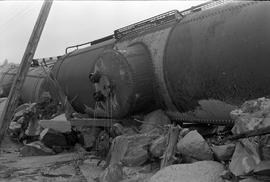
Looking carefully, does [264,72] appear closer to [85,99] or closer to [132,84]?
[132,84]

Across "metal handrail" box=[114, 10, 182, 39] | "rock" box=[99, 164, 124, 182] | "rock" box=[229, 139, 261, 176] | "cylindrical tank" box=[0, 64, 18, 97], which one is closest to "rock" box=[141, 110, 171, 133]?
"rock" box=[99, 164, 124, 182]

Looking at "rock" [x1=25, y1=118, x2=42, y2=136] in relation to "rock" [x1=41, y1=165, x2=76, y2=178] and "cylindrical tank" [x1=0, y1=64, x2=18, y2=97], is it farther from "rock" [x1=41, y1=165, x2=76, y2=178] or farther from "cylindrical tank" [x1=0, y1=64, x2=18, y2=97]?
"cylindrical tank" [x1=0, y1=64, x2=18, y2=97]

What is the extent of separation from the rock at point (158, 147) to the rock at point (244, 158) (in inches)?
69.8

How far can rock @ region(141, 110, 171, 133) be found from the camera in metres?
7.89

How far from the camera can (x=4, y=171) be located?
837 centimetres

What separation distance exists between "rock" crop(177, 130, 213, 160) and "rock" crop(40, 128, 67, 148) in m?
5.11

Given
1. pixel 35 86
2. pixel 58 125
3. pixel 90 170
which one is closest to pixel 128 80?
pixel 90 170

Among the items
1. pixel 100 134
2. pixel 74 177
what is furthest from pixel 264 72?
pixel 100 134

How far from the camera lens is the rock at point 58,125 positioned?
410 inches

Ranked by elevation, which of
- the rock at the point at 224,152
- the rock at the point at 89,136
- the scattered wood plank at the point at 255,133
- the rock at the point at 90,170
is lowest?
the rock at the point at 90,170

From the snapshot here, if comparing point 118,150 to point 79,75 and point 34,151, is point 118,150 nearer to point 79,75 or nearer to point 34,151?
point 34,151

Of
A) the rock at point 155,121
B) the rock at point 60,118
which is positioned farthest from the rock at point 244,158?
the rock at point 60,118

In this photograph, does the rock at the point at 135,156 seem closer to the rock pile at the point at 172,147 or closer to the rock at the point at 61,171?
the rock pile at the point at 172,147

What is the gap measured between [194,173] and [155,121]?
291 cm
